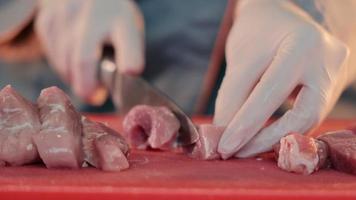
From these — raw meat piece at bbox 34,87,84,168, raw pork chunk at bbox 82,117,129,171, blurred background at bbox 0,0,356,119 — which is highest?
raw meat piece at bbox 34,87,84,168

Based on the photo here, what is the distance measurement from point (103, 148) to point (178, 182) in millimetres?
182

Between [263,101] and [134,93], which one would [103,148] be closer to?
[263,101]

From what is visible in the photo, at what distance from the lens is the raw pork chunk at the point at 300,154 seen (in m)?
1.14

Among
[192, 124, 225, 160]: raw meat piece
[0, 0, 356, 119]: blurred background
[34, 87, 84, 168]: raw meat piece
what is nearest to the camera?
[34, 87, 84, 168]: raw meat piece

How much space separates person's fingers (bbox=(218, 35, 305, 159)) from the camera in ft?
4.13

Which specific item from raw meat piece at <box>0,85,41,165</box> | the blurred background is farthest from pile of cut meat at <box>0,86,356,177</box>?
the blurred background

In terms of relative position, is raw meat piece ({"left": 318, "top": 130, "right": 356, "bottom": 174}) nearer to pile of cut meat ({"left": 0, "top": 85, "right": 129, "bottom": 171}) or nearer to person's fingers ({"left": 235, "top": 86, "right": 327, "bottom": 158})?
person's fingers ({"left": 235, "top": 86, "right": 327, "bottom": 158})

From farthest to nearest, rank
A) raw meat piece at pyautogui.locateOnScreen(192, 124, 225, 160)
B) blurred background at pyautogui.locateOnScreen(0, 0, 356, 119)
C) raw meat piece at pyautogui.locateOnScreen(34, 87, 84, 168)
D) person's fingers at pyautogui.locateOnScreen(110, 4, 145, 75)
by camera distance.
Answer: blurred background at pyautogui.locateOnScreen(0, 0, 356, 119)
person's fingers at pyautogui.locateOnScreen(110, 4, 145, 75)
raw meat piece at pyautogui.locateOnScreen(192, 124, 225, 160)
raw meat piece at pyautogui.locateOnScreen(34, 87, 84, 168)

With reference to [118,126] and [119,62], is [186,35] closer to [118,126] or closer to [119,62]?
[119,62]

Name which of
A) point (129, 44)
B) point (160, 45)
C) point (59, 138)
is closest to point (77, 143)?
point (59, 138)

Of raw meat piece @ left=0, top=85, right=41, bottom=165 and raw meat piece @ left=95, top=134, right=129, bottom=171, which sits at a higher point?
raw meat piece @ left=0, top=85, right=41, bottom=165

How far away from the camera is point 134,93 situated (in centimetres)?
172

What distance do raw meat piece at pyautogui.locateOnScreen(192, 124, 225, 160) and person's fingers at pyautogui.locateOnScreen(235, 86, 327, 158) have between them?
0.16 ft

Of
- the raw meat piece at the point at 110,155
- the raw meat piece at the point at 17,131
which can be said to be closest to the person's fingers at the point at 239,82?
the raw meat piece at the point at 110,155
